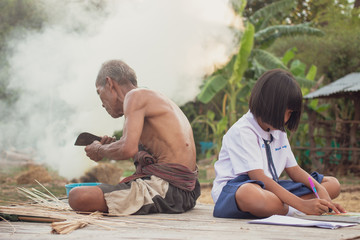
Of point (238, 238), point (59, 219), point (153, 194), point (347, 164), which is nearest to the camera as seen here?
point (238, 238)

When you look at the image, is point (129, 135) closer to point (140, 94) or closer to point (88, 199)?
point (140, 94)

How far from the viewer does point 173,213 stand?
3.07 m

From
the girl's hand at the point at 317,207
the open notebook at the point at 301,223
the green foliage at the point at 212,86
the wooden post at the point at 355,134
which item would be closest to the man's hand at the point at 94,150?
the open notebook at the point at 301,223

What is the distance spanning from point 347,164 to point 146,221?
9384mm

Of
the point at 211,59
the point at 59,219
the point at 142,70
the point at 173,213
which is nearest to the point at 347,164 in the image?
the point at 211,59

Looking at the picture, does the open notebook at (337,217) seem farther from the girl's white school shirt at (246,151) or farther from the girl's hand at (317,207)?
the girl's white school shirt at (246,151)

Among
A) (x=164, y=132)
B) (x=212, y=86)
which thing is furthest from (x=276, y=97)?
(x=212, y=86)

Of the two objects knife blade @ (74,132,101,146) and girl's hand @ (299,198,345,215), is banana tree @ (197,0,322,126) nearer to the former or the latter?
knife blade @ (74,132,101,146)

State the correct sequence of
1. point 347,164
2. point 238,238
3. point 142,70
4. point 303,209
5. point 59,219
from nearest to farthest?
point 238,238 < point 59,219 < point 303,209 < point 142,70 < point 347,164

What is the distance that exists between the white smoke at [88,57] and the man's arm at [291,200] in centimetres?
521

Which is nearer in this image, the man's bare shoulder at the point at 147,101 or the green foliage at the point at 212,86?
the man's bare shoulder at the point at 147,101

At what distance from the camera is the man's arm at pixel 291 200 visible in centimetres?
268

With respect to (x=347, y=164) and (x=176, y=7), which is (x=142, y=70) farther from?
(x=347, y=164)

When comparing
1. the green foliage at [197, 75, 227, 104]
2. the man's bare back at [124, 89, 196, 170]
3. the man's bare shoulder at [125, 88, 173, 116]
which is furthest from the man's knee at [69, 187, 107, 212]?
the green foliage at [197, 75, 227, 104]
